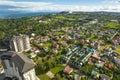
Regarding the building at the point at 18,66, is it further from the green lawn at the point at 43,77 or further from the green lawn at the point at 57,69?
the green lawn at the point at 57,69

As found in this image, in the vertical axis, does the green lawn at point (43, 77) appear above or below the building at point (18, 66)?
below

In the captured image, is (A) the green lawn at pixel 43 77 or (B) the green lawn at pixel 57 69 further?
(B) the green lawn at pixel 57 69

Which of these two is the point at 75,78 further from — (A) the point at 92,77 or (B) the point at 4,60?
(B) the point at 4,60

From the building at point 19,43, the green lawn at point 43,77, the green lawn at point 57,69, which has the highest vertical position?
the building at point 19,43

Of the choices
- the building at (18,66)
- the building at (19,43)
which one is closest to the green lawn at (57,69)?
the building at (18,66)

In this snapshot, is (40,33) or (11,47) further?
(40,33)

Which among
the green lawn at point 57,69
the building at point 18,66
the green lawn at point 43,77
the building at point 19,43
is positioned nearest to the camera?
the building at point 18,66

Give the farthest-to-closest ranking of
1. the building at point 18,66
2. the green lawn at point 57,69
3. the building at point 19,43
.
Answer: the building at point 19,43
the green lawn at point 57,69
the building at point 18,66

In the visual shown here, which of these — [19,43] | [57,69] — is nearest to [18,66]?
[57,69]

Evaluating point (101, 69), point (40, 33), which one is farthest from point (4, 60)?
point (40, 33)
